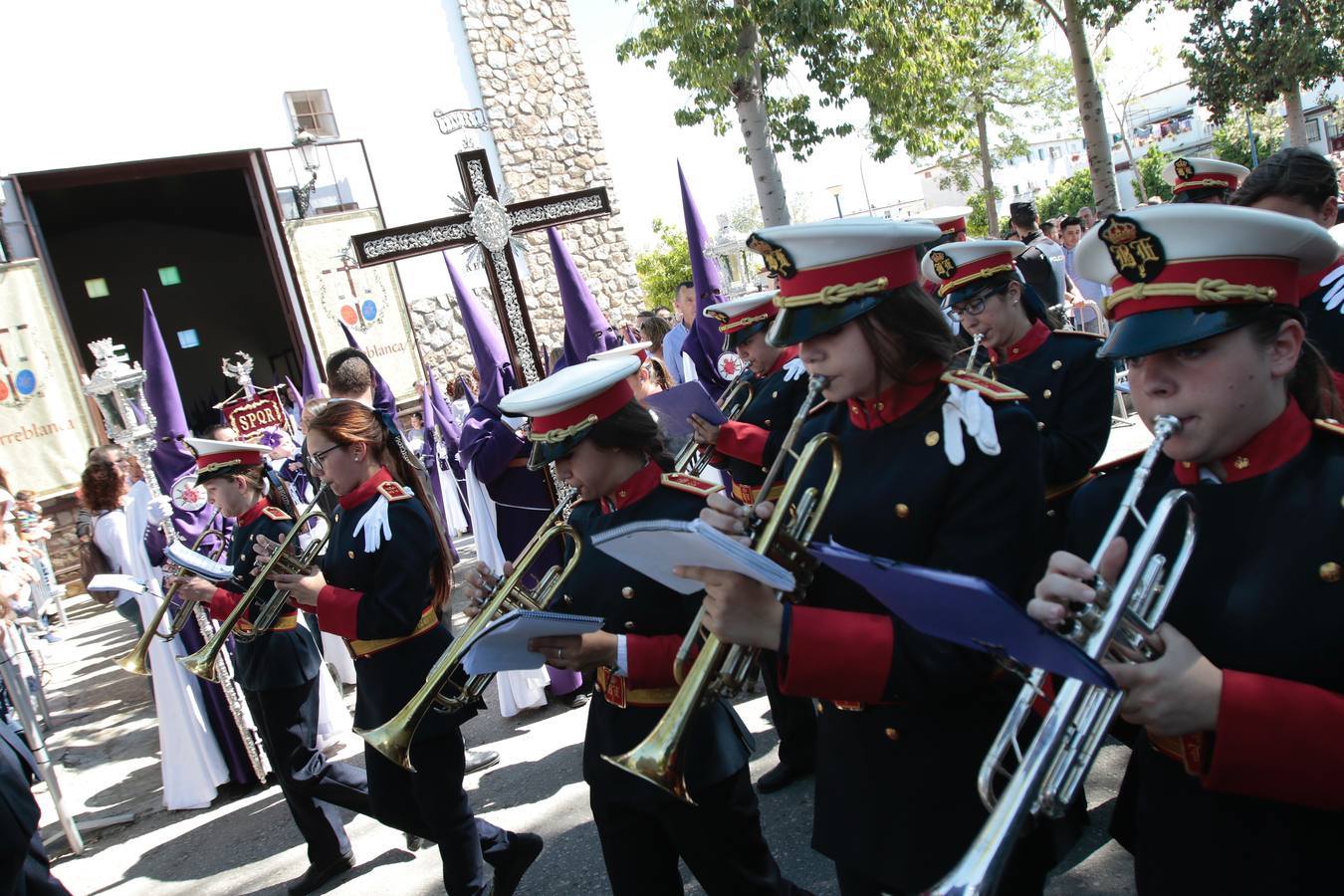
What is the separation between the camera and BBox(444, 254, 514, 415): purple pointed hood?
5797 mm

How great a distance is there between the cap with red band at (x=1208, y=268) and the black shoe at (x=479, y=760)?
459 cm

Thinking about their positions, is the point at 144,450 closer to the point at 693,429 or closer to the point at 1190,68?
the point at 693,429

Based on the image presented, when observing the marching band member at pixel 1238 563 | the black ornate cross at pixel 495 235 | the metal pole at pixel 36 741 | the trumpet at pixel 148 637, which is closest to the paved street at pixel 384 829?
the metal pole at pixel 36 741

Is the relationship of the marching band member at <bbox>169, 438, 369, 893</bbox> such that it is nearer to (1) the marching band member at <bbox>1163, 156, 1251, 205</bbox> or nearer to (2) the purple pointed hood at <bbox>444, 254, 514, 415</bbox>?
(2) the purple pointed hood at <bbox>444, 254, 514, 415</bbox>

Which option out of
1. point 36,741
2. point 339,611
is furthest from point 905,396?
point 36,741

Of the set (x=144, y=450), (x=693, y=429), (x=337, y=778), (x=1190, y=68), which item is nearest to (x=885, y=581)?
(x=693, y=429)

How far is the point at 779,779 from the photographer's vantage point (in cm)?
434

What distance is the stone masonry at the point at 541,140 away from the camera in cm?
1633

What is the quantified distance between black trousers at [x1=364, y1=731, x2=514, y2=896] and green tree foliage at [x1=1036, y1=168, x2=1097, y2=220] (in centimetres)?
4080

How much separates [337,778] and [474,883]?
3.62ft

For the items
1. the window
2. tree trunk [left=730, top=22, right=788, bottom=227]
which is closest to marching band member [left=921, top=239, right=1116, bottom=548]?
tree trunk [left=730, top=22, right=788, bottom=227]

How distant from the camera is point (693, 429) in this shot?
4.18 metres

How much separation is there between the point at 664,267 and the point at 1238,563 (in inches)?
913

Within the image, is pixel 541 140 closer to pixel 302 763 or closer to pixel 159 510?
pixel 159 510
